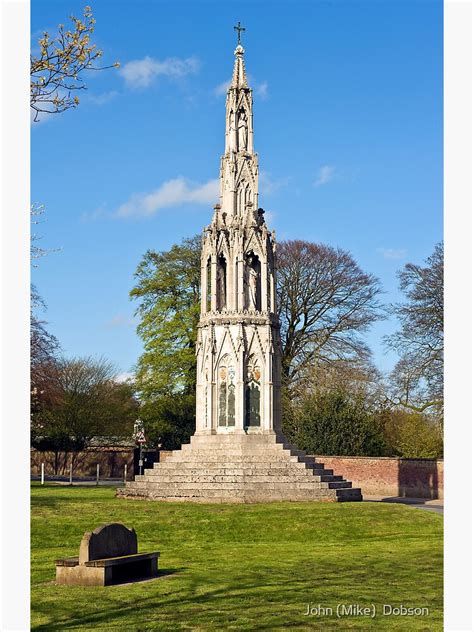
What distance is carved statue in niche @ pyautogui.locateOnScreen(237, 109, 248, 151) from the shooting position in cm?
3525

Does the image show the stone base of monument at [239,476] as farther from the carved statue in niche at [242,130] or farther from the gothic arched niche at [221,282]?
the carved statue in niche at [242,130]

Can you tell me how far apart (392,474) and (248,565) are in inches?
1025

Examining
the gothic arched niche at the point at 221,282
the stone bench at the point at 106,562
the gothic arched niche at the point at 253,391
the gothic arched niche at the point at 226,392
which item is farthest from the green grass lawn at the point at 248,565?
the gothic arched niche at the point at 221,282

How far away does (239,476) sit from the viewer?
97.1 feet

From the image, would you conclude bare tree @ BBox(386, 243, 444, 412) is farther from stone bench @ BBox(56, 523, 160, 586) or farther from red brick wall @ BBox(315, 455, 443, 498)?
stone bench @ BBox(56, 523, 160, 586)

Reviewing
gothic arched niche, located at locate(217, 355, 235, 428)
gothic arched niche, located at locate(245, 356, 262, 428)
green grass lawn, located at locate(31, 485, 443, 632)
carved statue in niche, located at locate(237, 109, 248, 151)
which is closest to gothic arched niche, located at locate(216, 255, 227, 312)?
gothic arched niche, located at locate(217, 355, 235, 428)

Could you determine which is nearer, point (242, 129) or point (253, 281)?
point (253, 281)

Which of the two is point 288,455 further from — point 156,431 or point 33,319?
point 156,431

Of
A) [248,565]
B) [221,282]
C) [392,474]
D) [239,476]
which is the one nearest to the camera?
[248,565]

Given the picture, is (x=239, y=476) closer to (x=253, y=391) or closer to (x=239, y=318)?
(x=253, y=391)

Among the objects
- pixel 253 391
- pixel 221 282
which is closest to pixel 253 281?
pixel 221 282
